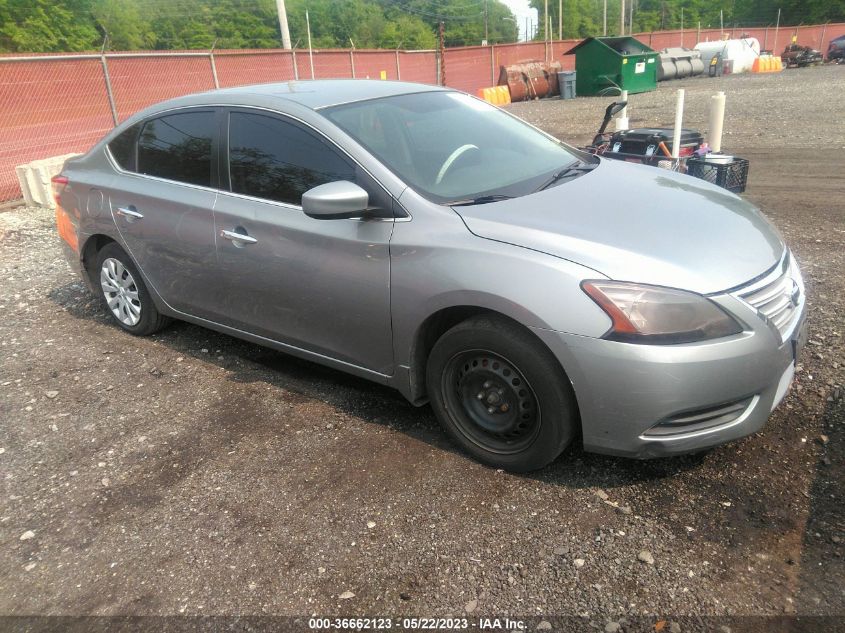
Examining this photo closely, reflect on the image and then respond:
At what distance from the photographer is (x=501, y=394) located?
312cm

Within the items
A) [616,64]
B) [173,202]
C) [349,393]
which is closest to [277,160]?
[173,202]

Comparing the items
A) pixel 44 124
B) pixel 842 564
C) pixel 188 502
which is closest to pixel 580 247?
pixel 842 564

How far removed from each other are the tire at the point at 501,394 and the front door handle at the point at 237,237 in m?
1.32

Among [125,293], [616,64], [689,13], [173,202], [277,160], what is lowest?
[125,293]

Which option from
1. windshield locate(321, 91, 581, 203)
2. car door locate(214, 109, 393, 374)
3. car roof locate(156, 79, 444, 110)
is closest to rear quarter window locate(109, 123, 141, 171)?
car roof locate(156, 79, 444, 110)

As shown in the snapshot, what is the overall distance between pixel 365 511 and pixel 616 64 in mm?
25869

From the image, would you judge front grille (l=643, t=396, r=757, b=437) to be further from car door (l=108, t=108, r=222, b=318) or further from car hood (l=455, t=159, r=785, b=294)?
car door (l=108, t=108, r=222, b=318)

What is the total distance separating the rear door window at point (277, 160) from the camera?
11.8 ft

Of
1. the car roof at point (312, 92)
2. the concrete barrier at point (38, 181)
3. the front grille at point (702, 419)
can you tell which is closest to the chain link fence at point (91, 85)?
the concrete barrier at point (38, 181)

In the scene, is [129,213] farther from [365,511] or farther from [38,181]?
[38,181]

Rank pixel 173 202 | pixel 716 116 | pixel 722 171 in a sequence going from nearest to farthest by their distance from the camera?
pixel 173 202, pixel 722 171, pixel 716 116

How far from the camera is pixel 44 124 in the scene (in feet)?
41.1

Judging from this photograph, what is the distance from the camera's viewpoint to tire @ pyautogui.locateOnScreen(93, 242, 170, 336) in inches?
193

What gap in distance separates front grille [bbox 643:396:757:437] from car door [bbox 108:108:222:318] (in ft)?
8.88
